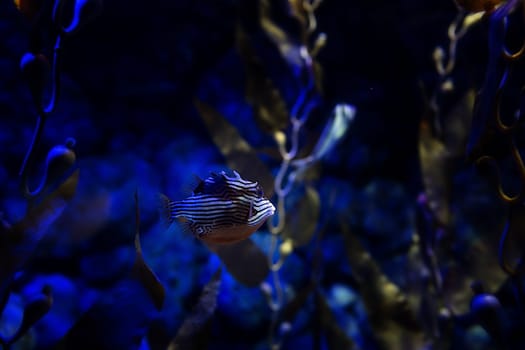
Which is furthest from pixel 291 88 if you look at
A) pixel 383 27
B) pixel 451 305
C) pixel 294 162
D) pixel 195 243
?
pixel 451 305

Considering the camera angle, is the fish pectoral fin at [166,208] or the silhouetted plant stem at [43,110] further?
the silhouetted plant stem at [43,110]

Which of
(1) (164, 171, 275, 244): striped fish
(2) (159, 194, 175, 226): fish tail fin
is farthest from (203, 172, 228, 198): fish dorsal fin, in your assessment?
(2) (159, 194, 175, 226): fish tail fin

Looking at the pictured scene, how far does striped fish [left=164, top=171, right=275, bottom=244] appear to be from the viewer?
1127 millimetres

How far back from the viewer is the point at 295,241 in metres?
2.49

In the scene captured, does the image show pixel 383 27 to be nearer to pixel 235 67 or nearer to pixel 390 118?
pixel 390 118

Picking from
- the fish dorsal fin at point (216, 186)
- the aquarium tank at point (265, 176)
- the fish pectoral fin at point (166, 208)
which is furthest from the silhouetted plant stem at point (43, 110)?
the fish dorsal fin at point (216, 186)

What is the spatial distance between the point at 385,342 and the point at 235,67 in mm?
2684

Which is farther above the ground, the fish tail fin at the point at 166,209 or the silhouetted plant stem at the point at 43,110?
the silhouetted plant stem at the point at 43,110

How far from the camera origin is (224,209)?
1.13 m

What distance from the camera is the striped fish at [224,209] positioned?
1.13m

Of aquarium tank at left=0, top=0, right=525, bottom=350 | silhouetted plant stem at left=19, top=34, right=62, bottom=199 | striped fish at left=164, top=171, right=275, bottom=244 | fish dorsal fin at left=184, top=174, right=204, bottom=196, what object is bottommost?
aquarium tank at left=0, top=0, right=525, bottom=350

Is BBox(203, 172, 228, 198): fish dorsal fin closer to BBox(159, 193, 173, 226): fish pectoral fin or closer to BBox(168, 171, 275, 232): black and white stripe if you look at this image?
BBox(168, 171, 275, 232): black and white stripe

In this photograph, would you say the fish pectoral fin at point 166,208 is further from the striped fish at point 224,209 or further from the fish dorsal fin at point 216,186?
the fish dorsal fin at point 216,186

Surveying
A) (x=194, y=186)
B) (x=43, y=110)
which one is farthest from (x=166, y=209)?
(x=43, y=110)
